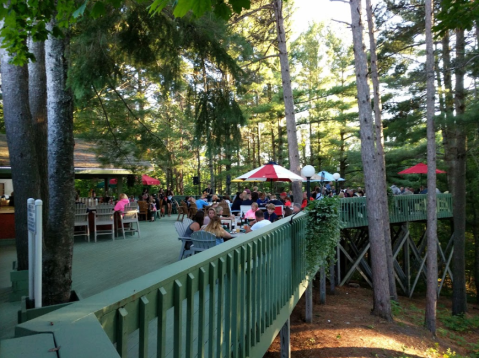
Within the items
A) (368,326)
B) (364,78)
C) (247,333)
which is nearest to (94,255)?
(247,333)

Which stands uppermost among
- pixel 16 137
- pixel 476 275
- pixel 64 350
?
pixel 16 137

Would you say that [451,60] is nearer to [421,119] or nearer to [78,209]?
[421,119]

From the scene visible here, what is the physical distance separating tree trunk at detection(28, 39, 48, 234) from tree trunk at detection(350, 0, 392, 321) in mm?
7999

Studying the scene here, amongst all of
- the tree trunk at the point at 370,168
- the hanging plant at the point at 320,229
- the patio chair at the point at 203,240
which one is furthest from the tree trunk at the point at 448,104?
the patio chair at the point at 203,240

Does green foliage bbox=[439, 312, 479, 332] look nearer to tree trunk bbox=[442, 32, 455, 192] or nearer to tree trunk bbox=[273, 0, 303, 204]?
tree trunk bbox=[442, 32, 455, 192]

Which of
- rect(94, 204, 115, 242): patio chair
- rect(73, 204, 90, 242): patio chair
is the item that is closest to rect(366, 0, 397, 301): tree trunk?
rect(94, 204, 115, 242): patio chair

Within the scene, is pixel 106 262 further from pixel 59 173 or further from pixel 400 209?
pixel 400 209

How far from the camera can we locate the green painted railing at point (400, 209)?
14328mm

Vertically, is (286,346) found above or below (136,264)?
below

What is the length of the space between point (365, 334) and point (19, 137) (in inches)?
335

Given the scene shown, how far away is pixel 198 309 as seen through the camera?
233 centimetres

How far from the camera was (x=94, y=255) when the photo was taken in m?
7.93

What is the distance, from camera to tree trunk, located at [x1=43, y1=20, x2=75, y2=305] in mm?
4203

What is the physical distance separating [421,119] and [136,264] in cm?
1120
